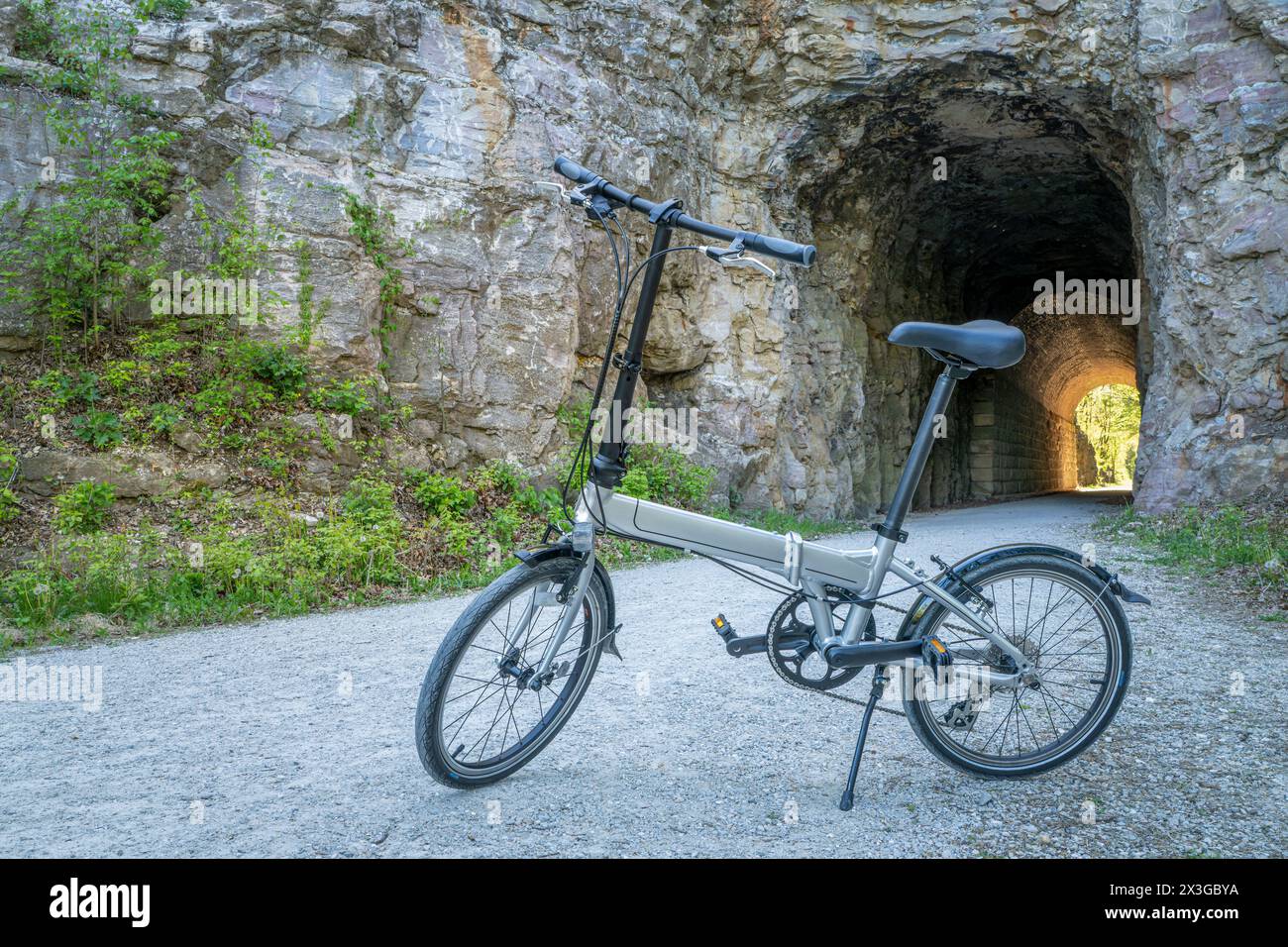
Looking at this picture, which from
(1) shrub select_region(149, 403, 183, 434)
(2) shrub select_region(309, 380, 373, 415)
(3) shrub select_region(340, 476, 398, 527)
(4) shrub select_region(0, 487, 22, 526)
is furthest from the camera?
(2) shrub select_region(309, 380, 373, 415)

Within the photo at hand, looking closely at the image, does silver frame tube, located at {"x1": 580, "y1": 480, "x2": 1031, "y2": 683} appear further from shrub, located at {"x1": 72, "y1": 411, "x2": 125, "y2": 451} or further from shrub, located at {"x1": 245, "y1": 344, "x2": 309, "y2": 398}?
shrub, located at {"x1": 245, "y1": 344, "x2": 309, "y2": 398}

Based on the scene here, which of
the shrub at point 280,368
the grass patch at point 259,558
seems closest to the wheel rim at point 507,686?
the grass patch at point 259,558

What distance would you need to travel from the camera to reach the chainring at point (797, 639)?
2611 mm

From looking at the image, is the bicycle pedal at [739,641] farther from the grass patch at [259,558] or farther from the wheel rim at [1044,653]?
the grass patch at [259,558]

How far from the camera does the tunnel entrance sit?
13336 millimetres

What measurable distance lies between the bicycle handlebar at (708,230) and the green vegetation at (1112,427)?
125 feet

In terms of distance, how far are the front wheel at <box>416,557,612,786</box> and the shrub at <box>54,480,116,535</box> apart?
200 inches

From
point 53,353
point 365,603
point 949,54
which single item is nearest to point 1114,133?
point 949,54

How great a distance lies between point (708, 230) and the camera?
2.50 m

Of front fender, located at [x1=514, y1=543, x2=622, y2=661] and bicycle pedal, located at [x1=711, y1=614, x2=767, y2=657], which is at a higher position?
front fender, located at [x1=514, y1=543, x2=622, y2=661]

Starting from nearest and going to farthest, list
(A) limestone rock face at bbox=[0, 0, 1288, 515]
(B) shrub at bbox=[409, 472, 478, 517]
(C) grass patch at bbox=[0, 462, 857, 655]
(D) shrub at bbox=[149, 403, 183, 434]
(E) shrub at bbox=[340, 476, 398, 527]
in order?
1. (C) grass patch at bbox=[0, 462, 857, 655]
2. (D) shrub at bbox=[149, 403, 183, 434]
3. (E) shrub at bbox=[340, 476, 398, 527]
4. (B) shrub at bbox=[409, 472, 478, 517]
5. (A) limestone rock face at bbox=[0, 0, 1288, 515]

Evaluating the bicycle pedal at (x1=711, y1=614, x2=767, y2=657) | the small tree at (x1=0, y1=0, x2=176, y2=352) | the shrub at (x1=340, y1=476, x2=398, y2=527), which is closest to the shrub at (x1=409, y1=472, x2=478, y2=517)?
the shrub at (x1=340, y1=476, x2=398, y2=527)

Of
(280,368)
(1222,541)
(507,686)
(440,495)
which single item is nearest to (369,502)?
(440,495)

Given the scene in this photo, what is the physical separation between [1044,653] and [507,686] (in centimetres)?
180
